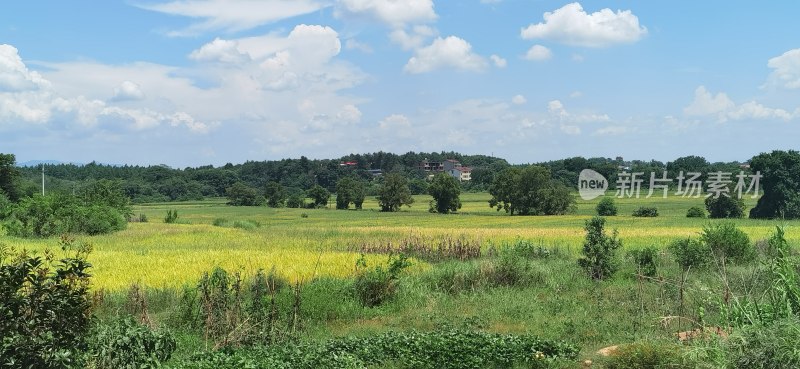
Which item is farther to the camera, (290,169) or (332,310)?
(290,169)

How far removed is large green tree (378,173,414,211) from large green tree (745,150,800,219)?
46491 millimetres

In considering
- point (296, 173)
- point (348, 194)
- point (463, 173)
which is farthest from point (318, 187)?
point (463, 173)

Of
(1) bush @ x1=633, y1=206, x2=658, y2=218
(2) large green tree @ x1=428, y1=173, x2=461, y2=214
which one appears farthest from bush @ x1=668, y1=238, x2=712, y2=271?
(2) large green tree @ x1=428, y1=173, x2=461, y2=214

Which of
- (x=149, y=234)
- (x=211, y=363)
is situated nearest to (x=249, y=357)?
(x=211, y=363)

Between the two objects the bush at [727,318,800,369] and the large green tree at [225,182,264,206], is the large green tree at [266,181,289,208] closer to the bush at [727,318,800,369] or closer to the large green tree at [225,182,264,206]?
the large green tree at [225,182,264,206]

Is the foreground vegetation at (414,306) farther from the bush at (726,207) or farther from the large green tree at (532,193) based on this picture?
the large green tree at (532,193)

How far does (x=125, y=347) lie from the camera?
746cm

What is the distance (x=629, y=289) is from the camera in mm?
14711

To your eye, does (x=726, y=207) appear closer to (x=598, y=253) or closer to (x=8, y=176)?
(x=598, y=253)

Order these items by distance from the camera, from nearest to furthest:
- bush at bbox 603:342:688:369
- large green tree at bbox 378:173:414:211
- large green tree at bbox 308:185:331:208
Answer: bush at bbox 603:342:688:369 → large green tree at bbox 378:173:414:211 → large green tree at bbox 308:185:331:208

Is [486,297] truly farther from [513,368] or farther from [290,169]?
[290,169]

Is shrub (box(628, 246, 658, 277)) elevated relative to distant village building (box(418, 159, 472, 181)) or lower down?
lower down

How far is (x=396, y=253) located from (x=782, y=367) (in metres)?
20.0

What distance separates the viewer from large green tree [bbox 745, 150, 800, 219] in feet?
215
